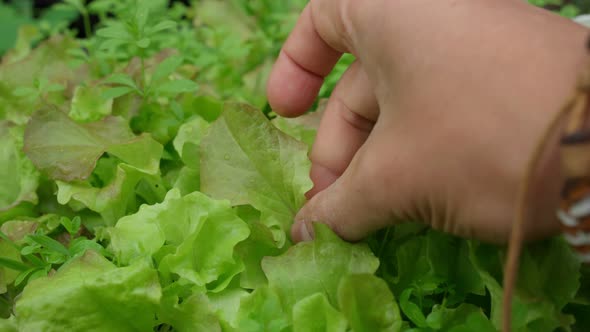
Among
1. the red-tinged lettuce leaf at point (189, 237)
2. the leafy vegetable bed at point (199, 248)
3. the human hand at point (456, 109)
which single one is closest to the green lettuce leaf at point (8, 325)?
the leafy vegetable bed at point (199, 248)

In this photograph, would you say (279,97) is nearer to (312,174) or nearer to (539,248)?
(312,174)

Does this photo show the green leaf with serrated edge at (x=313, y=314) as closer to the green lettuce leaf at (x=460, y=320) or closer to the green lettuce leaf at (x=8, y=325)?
the green lettuce leaf at (x=460, y=320)

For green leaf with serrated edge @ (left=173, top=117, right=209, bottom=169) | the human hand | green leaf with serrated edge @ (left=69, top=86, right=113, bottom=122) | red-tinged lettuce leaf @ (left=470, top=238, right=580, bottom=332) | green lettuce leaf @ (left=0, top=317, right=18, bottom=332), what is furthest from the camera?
green leaf with serrated edge @ (left=69, top=86, right=113, bottom=122)

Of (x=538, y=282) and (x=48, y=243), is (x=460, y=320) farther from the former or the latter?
(x=48, y=243)

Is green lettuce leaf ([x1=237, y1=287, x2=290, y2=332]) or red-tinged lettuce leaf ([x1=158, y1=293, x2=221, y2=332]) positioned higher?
green lettuce leaf ([x1=237, y1=287, x2=290, y2=332])

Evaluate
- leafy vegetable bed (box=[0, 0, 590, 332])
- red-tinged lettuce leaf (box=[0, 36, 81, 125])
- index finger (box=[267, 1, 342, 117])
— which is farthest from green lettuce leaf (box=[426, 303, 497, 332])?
red-tinged lettuce leaf (box=[0, 36, 81, 125])

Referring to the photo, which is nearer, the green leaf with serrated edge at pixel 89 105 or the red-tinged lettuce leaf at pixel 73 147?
the red-tinged lettuce leaf at pixel 73 147

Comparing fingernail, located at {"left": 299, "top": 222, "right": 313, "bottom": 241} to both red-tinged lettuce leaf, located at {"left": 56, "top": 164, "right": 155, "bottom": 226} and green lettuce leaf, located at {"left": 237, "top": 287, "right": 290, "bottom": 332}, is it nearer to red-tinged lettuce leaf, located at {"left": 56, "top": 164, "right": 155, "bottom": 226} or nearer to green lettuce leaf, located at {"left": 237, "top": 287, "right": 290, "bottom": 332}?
green lettuce leaf, located at {"left": 237, "top": 287, "right": 290, "bottom": 332}

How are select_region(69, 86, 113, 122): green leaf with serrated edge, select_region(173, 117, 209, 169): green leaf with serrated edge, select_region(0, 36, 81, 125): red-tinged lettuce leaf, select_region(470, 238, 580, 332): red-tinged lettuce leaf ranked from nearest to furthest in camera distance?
1. select_region(470, 238, 580, 332): red-tinged lettuce leaf
2. select_region(173, 117, 209, 169): green leaf with serrated edge
3. select_region(69, 86, 113, 122): green leaf with serrated edge
4. select_region(0, 36, 81, 125): red-tinged lettuce leaf
